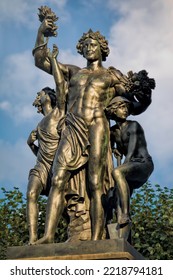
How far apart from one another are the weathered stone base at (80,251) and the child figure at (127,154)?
2.44ft

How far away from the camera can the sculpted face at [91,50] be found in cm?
1297

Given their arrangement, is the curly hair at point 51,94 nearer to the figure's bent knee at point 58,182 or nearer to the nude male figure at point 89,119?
the nude male figure at point 89,119

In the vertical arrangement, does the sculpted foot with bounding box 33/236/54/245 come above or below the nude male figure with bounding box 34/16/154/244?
below

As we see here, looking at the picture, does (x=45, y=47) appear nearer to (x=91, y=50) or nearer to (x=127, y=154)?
(x=91, y=50)

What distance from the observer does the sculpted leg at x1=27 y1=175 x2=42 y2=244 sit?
11820 millimetres

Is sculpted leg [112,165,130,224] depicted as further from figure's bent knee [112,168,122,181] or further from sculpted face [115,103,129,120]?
sculpted face [115,103,129,120]

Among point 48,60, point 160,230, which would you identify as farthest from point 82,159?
point 160,230

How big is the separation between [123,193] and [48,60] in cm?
330

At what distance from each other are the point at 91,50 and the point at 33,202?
3135 millimetres

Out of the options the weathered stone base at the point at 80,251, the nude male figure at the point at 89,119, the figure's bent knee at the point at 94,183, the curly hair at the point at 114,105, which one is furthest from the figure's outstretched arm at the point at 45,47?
the weathered stone base at the point at 80,251

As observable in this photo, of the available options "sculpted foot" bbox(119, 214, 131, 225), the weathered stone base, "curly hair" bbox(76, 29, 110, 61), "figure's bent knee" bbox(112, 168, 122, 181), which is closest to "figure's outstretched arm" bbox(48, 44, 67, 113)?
"curly hair" bbox(76, 29, 110, 61)

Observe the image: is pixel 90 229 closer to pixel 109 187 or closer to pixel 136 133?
pixel 109 187

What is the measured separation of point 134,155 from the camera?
1206 centimetres

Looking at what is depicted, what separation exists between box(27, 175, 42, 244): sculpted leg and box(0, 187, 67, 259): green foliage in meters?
8.03
